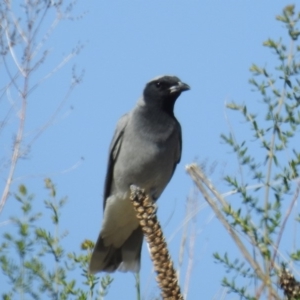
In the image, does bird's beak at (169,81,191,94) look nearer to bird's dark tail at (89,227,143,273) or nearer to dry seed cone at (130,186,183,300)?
bird's dark tail at (89,227,143,273)

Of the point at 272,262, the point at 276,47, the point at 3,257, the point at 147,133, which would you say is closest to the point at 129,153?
the point at 147,133

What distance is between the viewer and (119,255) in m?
5.85

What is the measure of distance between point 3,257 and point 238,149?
132cm

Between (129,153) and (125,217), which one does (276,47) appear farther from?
(125,217)

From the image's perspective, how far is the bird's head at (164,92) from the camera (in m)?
5.71

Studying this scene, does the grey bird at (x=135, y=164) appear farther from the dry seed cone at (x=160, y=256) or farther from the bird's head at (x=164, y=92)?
the dry seed cone at (x=160, y=256)

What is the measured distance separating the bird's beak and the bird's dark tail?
43.4 inches

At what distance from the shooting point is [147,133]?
5.43 meters

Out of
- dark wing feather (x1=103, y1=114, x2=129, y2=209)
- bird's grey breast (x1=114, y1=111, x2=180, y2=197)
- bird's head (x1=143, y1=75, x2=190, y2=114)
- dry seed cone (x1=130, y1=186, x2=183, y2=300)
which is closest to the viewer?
dry seed cone (x1=130, y1=186, x2=183, y2=300)

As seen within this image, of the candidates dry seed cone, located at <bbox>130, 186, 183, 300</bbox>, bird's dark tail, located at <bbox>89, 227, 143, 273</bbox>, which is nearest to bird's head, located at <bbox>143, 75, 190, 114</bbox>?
bird's dark tail, located at <bbox>89, 227, 143, 273</bbox>

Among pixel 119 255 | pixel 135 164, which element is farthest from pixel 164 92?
pixel 119 255

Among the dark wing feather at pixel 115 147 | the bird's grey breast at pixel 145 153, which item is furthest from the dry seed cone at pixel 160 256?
the dark wing feather at pixel 115 147

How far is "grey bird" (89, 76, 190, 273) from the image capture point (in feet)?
17.7

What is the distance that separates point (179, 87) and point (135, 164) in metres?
0.69
